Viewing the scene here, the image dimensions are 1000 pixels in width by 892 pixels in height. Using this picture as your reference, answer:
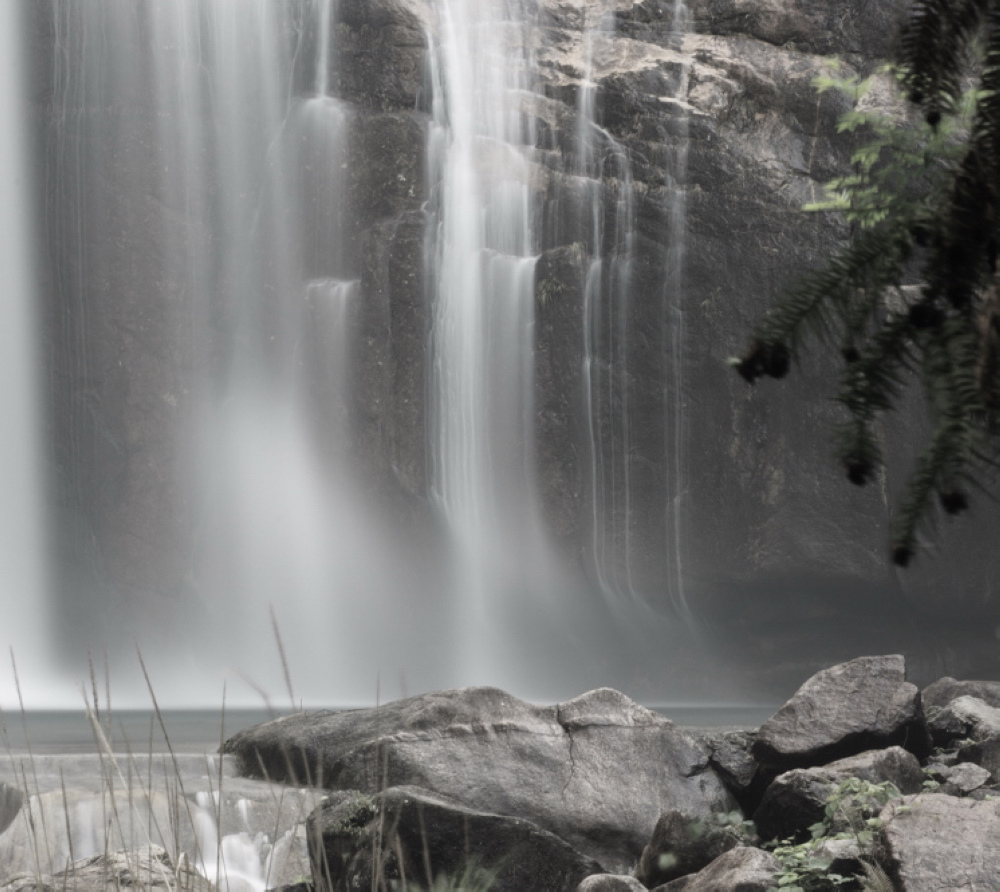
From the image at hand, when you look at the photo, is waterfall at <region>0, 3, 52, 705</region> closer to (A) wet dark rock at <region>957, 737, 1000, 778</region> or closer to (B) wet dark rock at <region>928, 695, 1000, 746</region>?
(B) wet dark rock at <region>928, 695, 1000, 746</region>

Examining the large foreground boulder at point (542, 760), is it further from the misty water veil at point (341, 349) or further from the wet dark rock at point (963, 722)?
the misty water veil at point (341, 349)

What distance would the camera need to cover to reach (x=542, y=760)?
571 cm

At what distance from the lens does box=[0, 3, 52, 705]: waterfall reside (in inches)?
699

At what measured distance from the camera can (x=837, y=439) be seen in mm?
1187

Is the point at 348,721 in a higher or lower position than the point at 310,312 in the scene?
lower

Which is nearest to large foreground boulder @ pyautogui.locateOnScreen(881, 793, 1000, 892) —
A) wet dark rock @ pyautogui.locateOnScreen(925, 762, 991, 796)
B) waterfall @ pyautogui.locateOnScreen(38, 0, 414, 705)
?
wet dark rock @ pyautogui.locateOnScreen(925, 762, 991, 796)

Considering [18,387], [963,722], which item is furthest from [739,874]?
[18,387]

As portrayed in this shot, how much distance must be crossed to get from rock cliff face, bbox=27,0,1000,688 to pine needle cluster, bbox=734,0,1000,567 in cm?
1681

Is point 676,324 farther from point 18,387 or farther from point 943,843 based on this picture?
point 943,843

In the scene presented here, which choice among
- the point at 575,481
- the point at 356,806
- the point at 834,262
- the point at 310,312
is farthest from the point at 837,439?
the point at 310,312

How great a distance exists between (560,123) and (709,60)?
8.96 feet

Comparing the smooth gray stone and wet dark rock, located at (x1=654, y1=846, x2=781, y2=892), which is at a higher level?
wet dark rock, located at (x1=654, y1=846, x2=781, y2=892)

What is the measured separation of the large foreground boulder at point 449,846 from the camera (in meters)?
4.39

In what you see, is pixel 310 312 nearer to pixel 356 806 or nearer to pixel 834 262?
pixel 356 806
